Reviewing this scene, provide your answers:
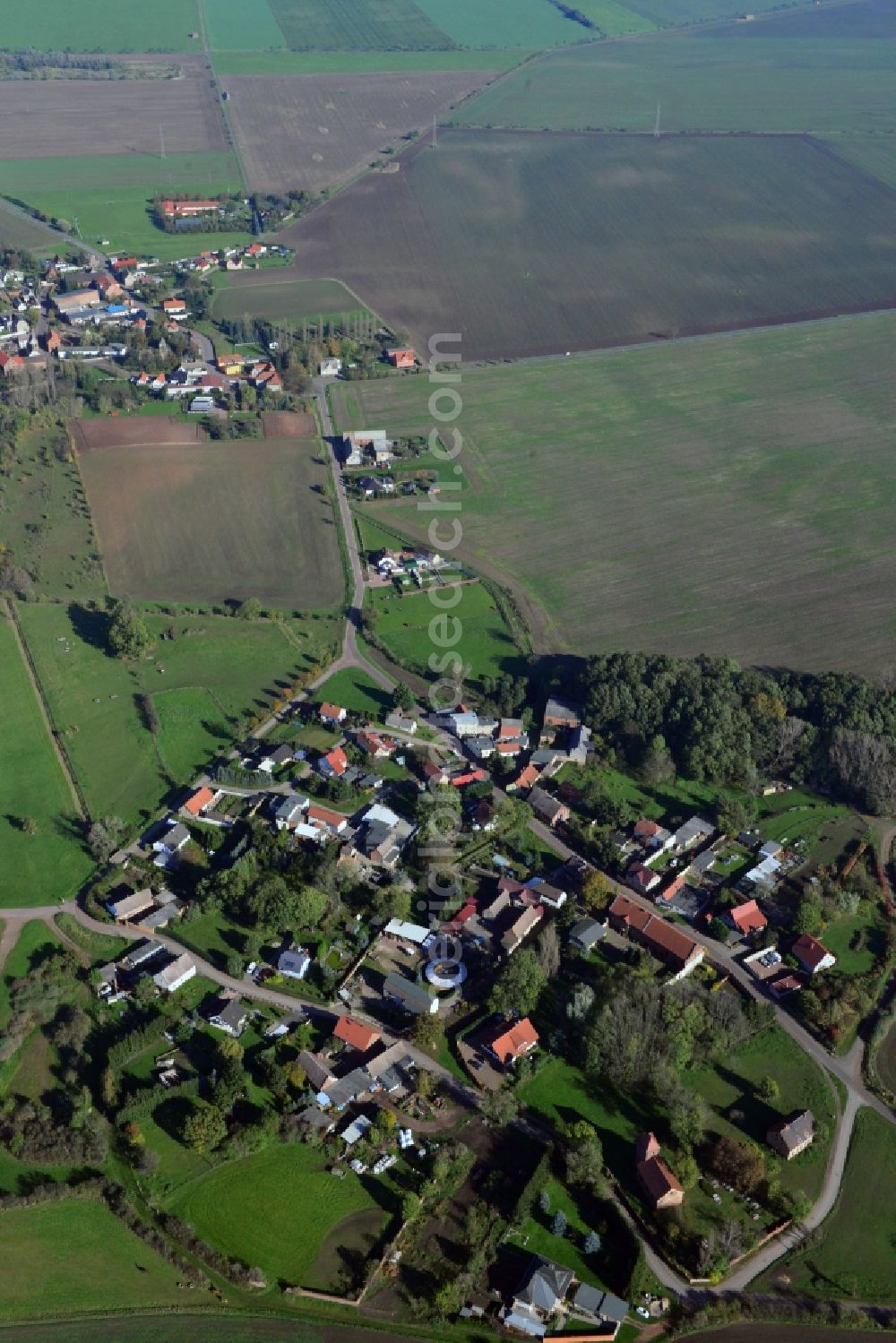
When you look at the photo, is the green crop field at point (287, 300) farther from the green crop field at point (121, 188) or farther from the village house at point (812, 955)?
the village house at point (812, 955)

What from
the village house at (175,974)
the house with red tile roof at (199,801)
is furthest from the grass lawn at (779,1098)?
the house with red tile roof at (199,801)

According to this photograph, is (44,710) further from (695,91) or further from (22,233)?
(695,91)

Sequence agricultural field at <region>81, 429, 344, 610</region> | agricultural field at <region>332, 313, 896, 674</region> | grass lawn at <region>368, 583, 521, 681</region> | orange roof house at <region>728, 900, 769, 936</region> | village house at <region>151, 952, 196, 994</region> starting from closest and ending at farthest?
village house at <region>151, 952, 196, 994</region>, orange roof house at <region>728, 900, 769, 936</region>, grass lawn at <region>368, 583, 521, 681</region>, agricultural field at <region>332, 313, 896, 674</region>, agricultural field at <region>81, 429, 344, 610</region>

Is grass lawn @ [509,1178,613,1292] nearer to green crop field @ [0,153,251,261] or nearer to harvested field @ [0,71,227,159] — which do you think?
green crop field @ [0,153,251,261]

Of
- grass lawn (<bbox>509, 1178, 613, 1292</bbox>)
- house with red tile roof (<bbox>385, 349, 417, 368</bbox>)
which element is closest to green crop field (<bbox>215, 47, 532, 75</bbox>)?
house with red tile roof (<bbox>385, 349, 417, 368</bbox>)

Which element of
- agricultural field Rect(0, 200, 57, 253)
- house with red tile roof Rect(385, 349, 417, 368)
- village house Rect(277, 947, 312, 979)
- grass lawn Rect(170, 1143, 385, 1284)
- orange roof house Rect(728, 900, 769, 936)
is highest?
agricultural field Rect(0, 200, 57, 253)

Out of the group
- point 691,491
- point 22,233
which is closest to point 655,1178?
point 691,491
